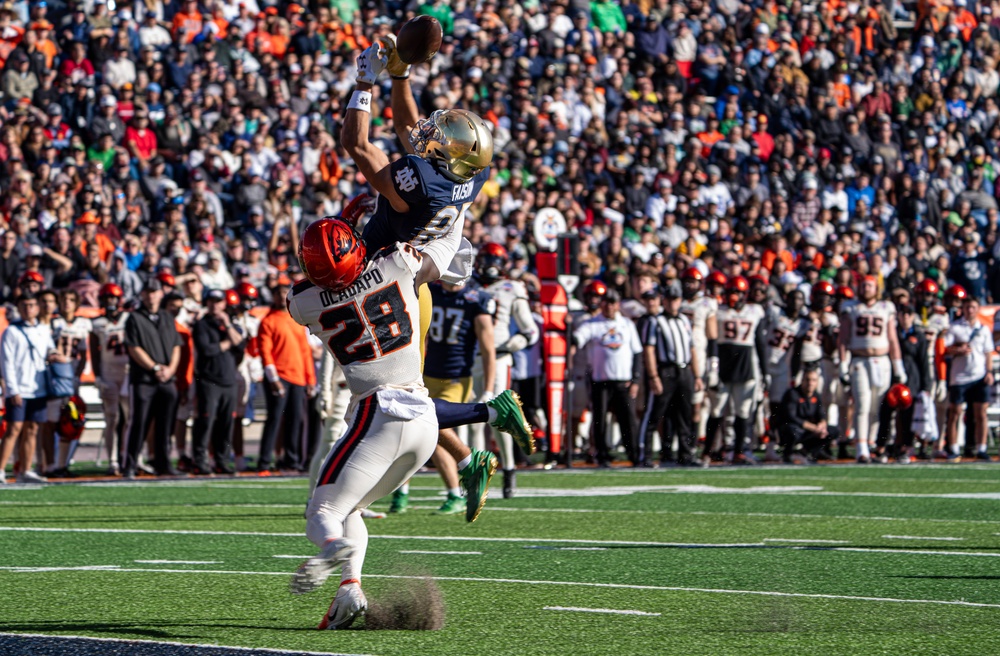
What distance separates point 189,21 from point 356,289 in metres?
16.6

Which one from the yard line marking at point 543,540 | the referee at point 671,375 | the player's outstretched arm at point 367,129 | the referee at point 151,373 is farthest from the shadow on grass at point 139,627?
the referee at point 671,375

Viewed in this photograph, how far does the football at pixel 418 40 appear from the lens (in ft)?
23.3

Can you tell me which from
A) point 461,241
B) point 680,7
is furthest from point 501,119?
point 461,241

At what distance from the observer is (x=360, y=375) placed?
6113 mm

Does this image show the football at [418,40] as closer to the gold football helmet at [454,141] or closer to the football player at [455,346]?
the gold football helmet at [454,141]

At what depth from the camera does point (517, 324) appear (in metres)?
14.3

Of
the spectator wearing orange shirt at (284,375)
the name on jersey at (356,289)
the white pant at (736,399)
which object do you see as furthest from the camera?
the white pant at (736,399)

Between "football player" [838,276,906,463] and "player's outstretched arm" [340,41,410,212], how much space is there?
415 inches

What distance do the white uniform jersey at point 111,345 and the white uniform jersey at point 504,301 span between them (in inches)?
138

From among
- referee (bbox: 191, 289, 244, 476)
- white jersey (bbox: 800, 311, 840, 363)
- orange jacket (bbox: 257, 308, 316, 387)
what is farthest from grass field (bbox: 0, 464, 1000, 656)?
white jersey (bbox: 800, 311, 840, 363)

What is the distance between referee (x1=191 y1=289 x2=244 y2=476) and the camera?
50.4ft

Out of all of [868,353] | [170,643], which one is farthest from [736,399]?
[170,643]

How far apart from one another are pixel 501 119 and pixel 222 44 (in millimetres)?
3818

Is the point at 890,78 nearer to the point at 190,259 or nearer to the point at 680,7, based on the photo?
the point at 680,7
